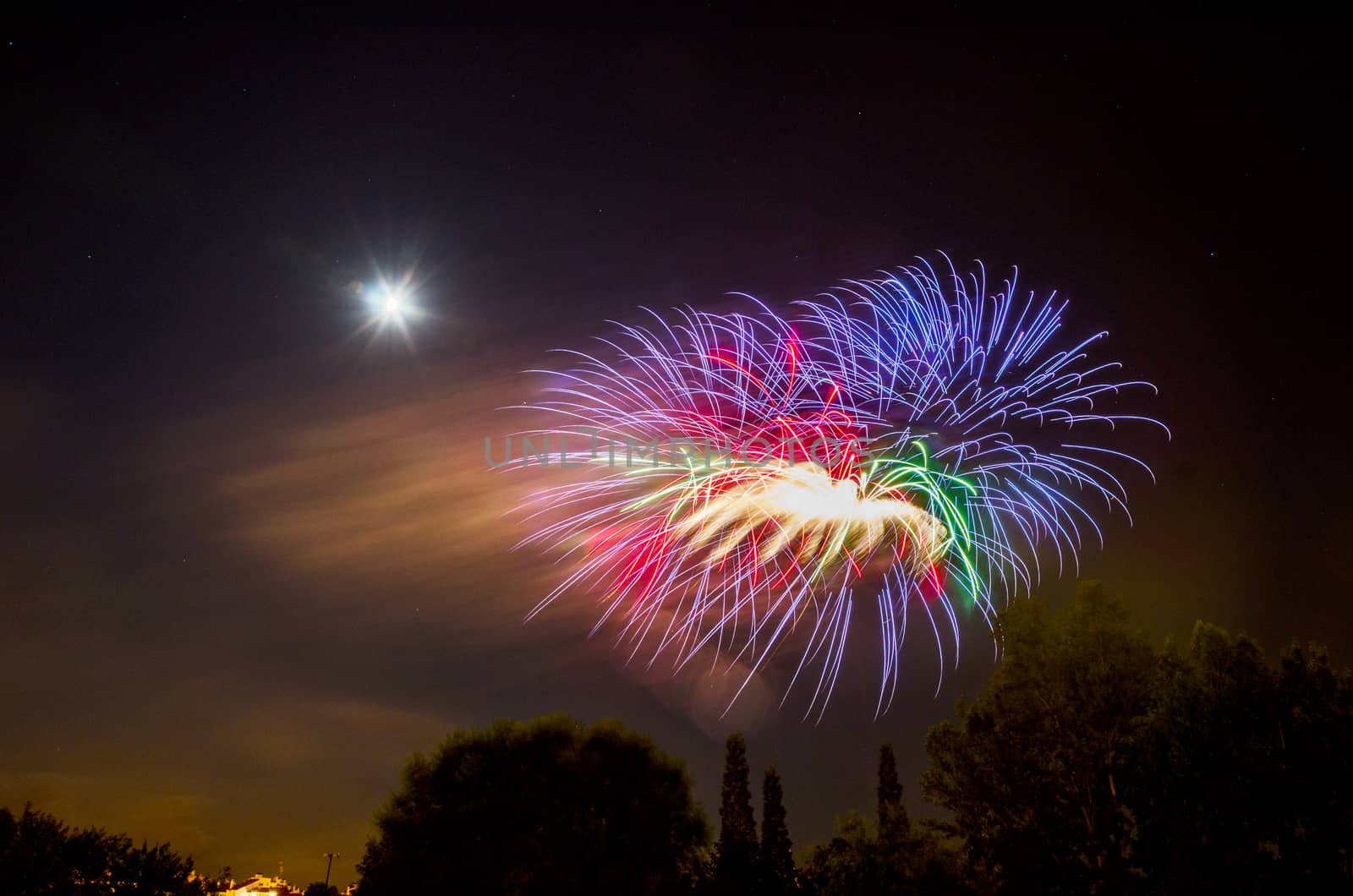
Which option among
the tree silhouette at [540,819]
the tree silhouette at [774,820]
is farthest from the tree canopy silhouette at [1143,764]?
the tree silhouette at [774,820]

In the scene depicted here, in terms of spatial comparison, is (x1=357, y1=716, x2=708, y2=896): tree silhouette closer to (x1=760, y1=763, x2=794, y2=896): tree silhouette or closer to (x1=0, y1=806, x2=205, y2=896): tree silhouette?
(x1=0, y1=806, x2=205, y2=896): tree silhouette

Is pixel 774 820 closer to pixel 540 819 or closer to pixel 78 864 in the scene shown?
pixel 540 819

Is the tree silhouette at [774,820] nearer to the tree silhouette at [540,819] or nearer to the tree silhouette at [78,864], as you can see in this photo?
the tree silhouette at [540,819]

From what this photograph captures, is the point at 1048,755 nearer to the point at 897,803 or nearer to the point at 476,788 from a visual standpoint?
the point at 476,788

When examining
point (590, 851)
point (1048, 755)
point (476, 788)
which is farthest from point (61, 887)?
point (1048, 755)

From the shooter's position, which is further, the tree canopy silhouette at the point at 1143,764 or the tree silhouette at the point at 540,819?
the tree silhouette at the point at 540,819

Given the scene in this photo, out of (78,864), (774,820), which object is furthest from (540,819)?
(774,820)

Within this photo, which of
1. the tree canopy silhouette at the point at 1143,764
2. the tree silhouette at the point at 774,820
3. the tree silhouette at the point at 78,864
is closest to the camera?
the tree canopy silhouette at the point at 1143,764

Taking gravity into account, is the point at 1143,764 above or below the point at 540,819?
above
